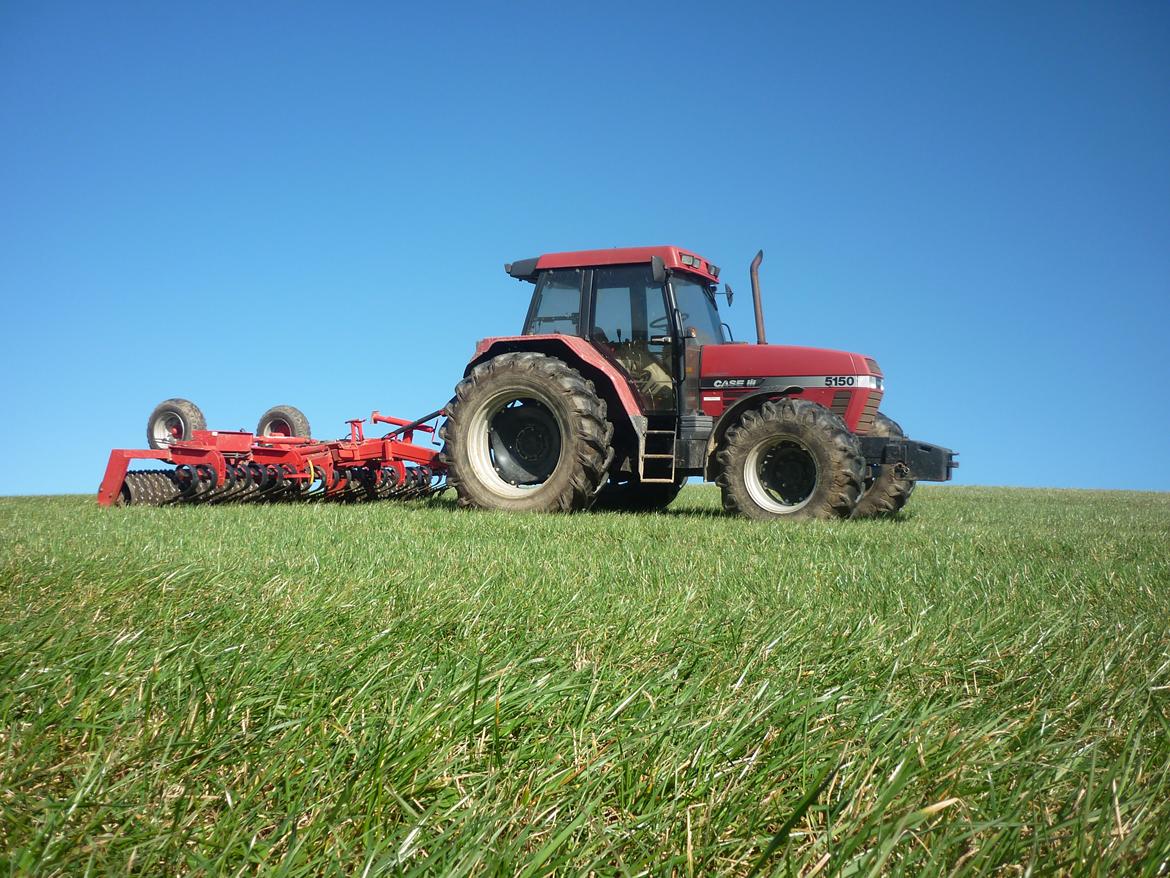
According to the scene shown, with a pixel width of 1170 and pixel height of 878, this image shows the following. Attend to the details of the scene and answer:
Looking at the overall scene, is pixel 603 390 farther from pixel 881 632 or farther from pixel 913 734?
pixel 913 734

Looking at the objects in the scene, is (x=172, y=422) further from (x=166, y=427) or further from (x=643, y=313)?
(x=643, y=313)

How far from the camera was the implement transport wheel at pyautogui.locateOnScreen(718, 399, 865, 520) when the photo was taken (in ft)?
23.1

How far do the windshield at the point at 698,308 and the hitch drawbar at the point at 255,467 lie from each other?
257cm

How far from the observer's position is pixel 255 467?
29.5 feet

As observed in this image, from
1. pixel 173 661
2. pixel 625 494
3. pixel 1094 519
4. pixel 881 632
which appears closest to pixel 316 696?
pixel 173 661

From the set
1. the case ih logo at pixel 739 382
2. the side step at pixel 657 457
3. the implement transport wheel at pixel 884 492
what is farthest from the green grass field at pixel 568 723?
the implement transport wheel at pixel 884 492

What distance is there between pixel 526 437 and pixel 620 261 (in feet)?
5.88

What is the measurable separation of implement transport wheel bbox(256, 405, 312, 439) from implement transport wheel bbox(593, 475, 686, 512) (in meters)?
4.99

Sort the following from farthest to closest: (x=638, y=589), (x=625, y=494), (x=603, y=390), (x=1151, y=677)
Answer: (x=625, y=494) < (x=603, y=390) < (x=638, y=589) < (x=1151, y=677)

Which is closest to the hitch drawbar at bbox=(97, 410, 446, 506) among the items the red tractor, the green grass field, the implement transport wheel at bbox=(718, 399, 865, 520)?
the red tractor

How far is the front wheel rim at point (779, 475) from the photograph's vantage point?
24.3 feet

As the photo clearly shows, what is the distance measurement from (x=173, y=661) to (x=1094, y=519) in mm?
8311

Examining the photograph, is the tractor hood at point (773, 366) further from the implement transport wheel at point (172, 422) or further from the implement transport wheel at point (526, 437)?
the implement transport wheel at point (172, 422)

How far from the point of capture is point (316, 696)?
1797 millimetres
